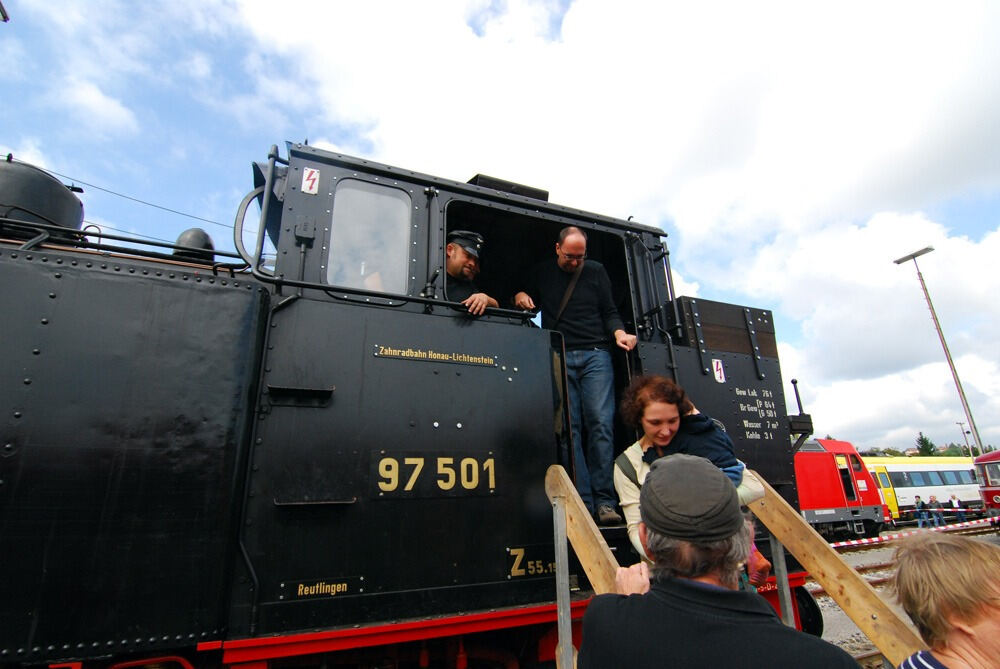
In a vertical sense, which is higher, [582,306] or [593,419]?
[582,306]

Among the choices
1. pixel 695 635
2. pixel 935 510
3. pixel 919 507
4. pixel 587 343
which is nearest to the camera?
pixel 695 635

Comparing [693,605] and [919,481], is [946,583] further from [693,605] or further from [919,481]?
[919,481]

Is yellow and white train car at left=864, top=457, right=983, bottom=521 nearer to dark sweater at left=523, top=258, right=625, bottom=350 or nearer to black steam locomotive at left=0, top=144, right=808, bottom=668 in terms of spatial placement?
dark sweater at left=523, top=258, right=625, bottom=350

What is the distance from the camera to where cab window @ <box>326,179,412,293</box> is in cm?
305

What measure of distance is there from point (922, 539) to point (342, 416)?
2341mm

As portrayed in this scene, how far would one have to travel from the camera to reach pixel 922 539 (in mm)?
1524

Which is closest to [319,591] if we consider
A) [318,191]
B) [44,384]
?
[44,384]

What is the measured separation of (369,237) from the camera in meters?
3.17

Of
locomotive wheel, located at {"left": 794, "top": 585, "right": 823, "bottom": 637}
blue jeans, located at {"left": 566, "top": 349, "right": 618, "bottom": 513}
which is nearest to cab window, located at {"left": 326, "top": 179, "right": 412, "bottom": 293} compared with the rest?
blue jeans, located at {"left": 566, "top": 349, "right": 618, "bottom": 513}

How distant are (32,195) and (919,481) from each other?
30.9 m

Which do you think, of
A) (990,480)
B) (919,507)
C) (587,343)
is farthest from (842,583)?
(919,507)

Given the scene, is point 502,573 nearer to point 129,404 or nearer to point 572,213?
point 129,404

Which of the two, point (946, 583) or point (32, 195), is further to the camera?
point (32, 195)

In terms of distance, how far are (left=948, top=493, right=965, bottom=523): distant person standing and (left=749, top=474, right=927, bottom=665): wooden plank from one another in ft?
87.8
